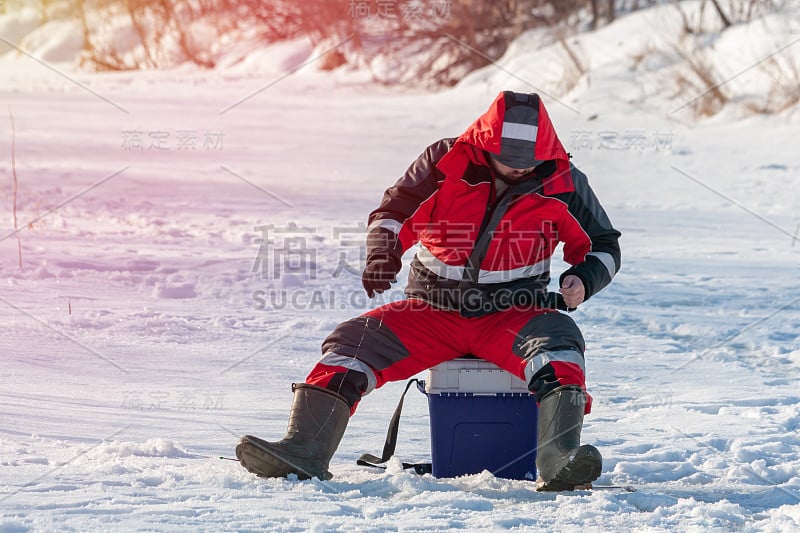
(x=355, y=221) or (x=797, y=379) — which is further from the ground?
(x=355, y=221)

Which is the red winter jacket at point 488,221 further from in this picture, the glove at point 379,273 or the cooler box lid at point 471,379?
the cooler box lid at point 471,379

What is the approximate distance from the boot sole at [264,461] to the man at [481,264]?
0.42 feet

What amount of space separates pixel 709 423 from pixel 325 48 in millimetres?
18556

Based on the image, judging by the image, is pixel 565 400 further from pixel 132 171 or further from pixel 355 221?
pixel 132 171

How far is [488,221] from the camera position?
324 centimetres

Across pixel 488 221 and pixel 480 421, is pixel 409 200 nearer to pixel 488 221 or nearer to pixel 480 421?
pixel 488 221

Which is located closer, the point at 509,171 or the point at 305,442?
the point at 305,442

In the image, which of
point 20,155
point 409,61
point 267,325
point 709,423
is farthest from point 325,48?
point 709,423

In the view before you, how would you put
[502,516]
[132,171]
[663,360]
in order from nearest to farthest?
[502,516]
[663,360]
[132,171]

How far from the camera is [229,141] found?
36.5 ft

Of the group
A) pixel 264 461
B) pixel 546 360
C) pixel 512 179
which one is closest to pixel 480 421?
pixel 546 360

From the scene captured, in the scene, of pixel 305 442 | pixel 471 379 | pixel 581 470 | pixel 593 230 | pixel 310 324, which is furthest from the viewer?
pixel 310 324

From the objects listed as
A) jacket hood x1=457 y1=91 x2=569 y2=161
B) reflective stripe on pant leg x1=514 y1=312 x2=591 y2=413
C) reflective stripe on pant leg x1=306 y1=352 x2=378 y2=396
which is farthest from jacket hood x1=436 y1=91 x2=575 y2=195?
reflective stripe on pant leg x1=306 y1=352 x2=378 y2=396

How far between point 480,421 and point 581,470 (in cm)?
40
